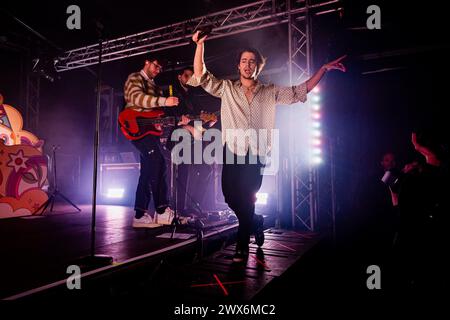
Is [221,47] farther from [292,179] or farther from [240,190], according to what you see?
[240,190]

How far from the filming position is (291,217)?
16.9ft

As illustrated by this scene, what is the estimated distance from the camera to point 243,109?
8.64 ft

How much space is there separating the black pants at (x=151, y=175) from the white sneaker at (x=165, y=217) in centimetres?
12

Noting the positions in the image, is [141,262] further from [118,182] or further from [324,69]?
[118,182]

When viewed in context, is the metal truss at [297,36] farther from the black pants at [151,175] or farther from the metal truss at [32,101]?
the metal truss at [32,101]

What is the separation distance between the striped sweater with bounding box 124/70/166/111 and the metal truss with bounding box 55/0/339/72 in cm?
276

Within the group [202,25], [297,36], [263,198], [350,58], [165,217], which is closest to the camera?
[165,217]

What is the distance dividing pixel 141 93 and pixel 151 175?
3.53ft

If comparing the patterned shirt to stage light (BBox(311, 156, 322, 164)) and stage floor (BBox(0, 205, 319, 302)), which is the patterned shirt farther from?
stage light (BBox(311, 156, 322, 164))

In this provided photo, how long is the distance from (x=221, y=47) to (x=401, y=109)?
496cm

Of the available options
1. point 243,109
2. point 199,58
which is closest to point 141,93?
point 199,58

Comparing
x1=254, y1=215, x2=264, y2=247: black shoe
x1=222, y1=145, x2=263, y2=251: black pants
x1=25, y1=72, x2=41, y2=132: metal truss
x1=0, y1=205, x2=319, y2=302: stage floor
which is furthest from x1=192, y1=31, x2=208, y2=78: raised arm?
x1=25, y1=72, x2=41, y2=132: metal truss

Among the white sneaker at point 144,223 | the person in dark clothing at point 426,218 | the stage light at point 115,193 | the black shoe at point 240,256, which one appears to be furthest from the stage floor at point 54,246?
the stage light at point 115,193
